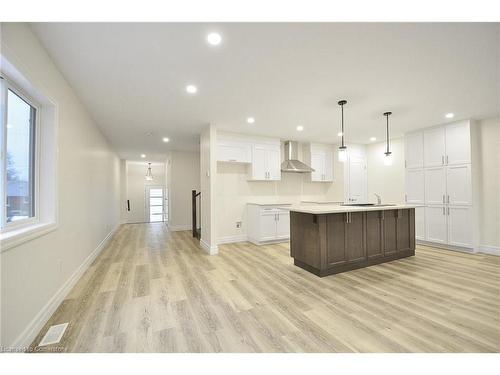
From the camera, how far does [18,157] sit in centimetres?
196

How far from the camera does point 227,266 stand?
3.65 meters

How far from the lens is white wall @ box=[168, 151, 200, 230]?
24.9ft

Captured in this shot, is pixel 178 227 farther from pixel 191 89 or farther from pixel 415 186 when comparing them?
pixel 415 186

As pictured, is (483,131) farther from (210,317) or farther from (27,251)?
(27,251)

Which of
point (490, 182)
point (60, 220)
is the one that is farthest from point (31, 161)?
point (490, 182)

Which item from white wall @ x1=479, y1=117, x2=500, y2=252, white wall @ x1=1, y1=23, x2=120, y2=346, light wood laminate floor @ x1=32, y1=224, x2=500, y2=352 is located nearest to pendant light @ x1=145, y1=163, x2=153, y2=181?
white wall @ x1=1, y1=23, x2=120, y2=346

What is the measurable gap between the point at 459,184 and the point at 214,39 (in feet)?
17.1

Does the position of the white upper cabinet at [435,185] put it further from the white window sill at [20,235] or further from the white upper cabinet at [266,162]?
the white window sill at [20,235]

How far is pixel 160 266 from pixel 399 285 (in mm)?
3455

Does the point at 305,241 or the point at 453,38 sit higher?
the point at 453,38

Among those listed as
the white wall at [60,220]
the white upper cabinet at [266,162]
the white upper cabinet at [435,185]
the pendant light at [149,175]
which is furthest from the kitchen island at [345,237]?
the pendant light at [149,175]

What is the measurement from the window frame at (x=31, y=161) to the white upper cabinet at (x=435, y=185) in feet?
21.5

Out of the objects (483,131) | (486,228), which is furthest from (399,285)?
(483,131)

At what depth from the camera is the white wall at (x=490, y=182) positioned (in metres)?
4.18
